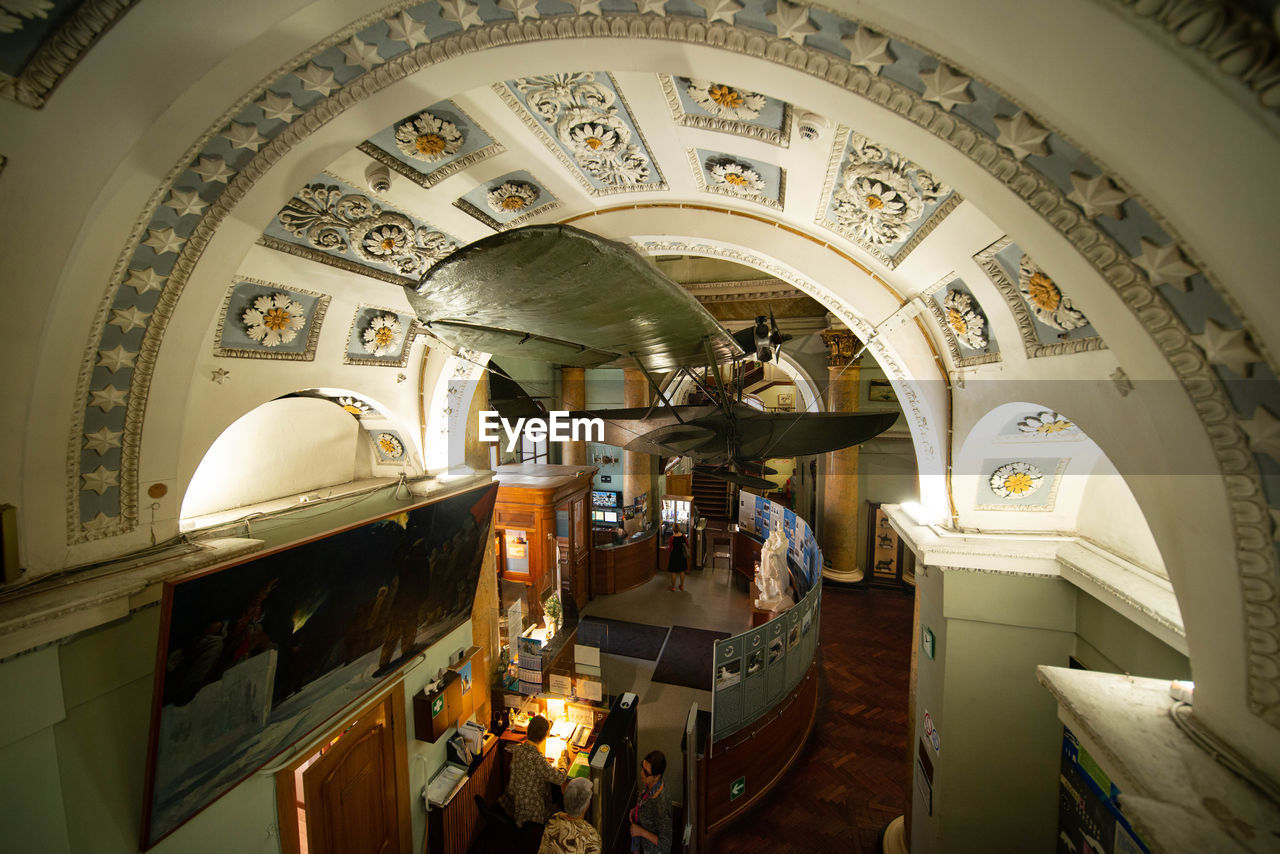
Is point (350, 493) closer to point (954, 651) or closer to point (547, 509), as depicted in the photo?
point (547, 509)

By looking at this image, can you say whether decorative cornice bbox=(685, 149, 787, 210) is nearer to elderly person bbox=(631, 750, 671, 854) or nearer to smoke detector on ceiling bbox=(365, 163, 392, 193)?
Answer: smoke detector on ceiling bbox=(365, 163, 392, 193)

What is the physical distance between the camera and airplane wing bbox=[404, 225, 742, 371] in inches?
63.3

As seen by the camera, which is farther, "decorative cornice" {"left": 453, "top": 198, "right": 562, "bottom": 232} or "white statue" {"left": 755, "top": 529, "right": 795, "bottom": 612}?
"white statue" {"left": 755, "top": 529, "right": 795, "bottom": 612}

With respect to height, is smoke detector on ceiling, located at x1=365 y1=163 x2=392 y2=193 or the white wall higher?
smoke detector on ceiling, located at x1=365 y1=163 x2=392 y2=193

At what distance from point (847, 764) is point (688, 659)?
2.87m

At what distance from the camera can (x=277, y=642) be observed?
118 inches

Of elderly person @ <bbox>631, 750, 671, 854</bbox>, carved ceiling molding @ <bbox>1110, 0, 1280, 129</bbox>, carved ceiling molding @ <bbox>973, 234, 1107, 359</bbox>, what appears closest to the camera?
carved ceiling molding @ <bbox>1110, 0, 1280, 129</bbox>

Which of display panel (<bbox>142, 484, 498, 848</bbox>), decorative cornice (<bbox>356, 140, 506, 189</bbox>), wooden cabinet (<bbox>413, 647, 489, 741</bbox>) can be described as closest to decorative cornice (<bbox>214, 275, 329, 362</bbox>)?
decorative cornice (<bbox>356, 140, 506, 189</bbox>)

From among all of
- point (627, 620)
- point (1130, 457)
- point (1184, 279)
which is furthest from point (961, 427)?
point (627, 620)

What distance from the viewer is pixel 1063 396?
2.23m

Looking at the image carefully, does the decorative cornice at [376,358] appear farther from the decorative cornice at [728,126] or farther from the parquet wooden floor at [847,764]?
the parquet wooden floor at [847,764]

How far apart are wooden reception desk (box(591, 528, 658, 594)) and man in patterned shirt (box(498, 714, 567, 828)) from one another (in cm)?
576

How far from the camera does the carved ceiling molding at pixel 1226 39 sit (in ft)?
2.63

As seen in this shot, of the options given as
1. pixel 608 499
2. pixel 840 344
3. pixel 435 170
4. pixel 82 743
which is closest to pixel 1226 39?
pixel 435 170
